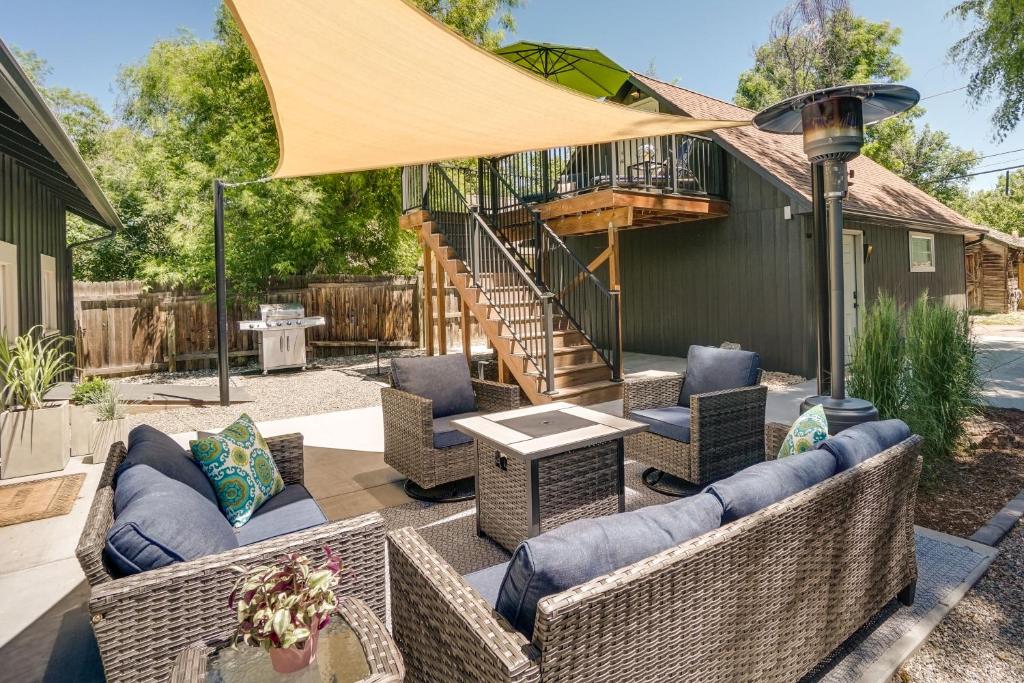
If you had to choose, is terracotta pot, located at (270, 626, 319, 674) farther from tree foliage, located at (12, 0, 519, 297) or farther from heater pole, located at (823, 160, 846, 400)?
tree foliage, located at (12, 0, 519, 297)

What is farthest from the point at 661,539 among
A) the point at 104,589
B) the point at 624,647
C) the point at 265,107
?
the point at 265,107

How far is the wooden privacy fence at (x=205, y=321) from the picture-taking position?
972cm

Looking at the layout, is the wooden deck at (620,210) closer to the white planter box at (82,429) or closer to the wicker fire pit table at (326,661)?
the white planter box at (82,429)

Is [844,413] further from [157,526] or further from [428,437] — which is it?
[157,526]

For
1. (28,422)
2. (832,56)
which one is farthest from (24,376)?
(832,56)

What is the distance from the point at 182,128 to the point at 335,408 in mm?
10945

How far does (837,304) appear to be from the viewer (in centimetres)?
304

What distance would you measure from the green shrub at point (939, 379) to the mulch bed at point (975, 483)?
6.1 inches

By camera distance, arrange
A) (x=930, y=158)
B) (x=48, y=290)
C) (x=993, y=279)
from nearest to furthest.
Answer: (x=48, y=290)
(x=993, y=279)
(x=930, y=158)

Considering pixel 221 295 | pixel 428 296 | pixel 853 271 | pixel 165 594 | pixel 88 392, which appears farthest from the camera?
pixel 428 296

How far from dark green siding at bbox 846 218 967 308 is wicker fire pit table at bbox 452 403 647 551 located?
7.19 m

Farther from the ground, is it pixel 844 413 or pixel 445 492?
pixel 844 413

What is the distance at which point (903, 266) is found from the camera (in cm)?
1028

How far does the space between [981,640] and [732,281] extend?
7162 mm
